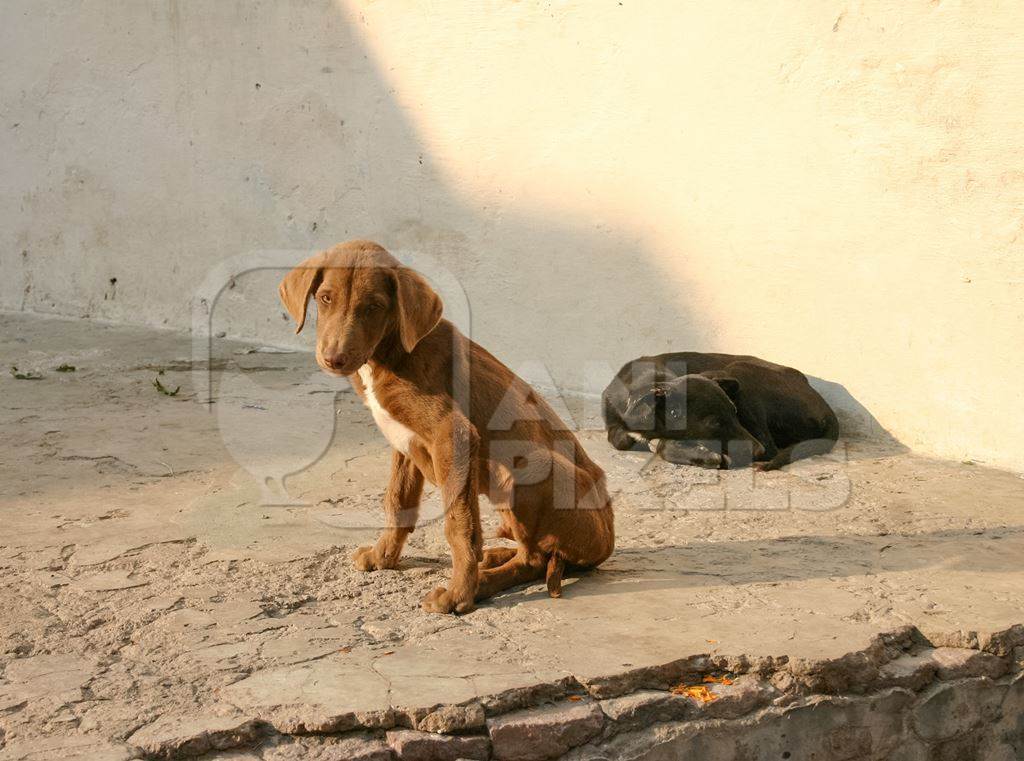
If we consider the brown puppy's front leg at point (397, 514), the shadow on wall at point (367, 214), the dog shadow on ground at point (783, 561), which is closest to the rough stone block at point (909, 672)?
the dog shadow on ground at point (783, 561)

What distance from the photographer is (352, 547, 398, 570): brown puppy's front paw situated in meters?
3.90

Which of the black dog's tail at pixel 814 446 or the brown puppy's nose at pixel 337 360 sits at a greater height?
the brown puppy's nose at pixel 337 360

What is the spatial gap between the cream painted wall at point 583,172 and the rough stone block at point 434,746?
3.32 metres

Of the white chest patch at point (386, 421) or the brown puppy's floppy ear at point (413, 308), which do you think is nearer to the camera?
the brown puppy's floppy ear at point (413, 308)

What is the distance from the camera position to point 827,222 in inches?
221

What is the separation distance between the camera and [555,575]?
145 inches

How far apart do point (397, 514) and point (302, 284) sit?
817 mm

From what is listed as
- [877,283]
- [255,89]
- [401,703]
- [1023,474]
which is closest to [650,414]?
[877,283]

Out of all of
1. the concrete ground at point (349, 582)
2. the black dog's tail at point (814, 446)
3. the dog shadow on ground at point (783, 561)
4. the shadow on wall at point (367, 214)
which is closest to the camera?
the concrete ground at point (349, 582)

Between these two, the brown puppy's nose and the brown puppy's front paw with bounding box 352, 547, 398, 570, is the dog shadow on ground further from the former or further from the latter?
the brown puppy's nose

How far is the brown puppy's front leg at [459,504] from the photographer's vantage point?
3510mm

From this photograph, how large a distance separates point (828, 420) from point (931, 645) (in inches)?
88.9

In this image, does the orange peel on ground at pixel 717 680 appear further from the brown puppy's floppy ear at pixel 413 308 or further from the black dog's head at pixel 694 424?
the black dog's head at pixel 694 424

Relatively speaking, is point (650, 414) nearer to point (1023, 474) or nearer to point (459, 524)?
point (1023, 474)
